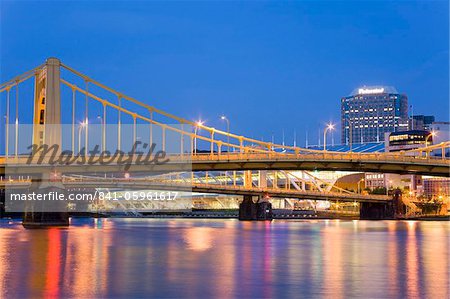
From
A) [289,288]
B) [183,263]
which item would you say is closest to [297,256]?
[183,263]

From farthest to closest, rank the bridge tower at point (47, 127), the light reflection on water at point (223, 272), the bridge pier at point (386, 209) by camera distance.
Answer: the bridge pier at point (386, 209), the bridge tower at point (47, 127), the light reflection on water at point (223, 272)

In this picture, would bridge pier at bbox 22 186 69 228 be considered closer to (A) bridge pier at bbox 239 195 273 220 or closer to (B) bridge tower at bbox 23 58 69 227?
(B) bridge tower at bbox 23 58 69 227

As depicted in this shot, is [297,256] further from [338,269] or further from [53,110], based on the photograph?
[53,110]

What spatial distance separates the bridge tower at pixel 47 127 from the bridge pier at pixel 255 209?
4784cm

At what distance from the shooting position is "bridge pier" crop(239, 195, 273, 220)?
11938 centimetres

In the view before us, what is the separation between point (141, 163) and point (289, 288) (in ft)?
169

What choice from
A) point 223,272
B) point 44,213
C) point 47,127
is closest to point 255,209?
point 44,213

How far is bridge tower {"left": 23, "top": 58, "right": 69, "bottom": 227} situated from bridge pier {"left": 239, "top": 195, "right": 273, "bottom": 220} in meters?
47.8

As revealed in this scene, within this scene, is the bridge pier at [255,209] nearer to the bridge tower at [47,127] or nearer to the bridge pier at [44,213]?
the bridge tower at [47,127]

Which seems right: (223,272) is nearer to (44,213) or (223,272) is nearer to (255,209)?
(44,213)

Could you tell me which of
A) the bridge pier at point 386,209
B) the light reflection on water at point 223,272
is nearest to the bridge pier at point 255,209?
the bridge pier at point 386,209

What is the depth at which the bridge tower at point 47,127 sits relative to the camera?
7112 centimetres

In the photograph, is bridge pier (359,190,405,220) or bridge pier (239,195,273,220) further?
bridge pier (359,190,405,220)

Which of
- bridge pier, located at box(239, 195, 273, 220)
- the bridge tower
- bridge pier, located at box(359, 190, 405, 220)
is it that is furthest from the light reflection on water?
Answer: bridge pier, located at box(359, 190, 405, 220)
